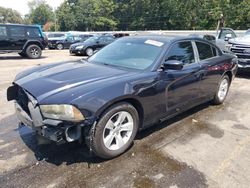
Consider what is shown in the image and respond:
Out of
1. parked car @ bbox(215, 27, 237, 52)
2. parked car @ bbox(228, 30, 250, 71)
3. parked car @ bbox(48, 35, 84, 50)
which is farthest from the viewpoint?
parked car @ bbox(48, 35, 84, 50)

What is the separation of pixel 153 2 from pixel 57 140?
59.7 m

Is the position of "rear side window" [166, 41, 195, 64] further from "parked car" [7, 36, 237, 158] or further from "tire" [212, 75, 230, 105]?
"tire" [212, 75, 230, 105]

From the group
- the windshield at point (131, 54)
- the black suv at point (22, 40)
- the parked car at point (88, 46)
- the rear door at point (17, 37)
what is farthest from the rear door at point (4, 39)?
the windshield at point (131, 54)

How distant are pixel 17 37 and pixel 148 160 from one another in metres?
12.7

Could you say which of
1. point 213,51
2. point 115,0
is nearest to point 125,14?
point 115,0

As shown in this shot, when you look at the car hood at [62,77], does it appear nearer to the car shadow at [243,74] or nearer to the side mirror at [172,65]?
the side mirror at [172,65]

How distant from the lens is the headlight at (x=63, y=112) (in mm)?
2982

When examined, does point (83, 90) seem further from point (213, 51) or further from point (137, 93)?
point (213, 51)

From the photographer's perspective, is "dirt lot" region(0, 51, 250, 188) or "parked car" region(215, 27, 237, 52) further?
"parked car" region(215, 27, 237, 52)

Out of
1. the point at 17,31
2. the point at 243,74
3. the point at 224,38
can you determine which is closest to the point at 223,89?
the point at 243,74

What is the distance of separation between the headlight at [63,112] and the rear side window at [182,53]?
1.82m

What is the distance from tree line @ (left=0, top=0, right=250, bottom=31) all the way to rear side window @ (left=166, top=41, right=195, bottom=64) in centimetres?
3963

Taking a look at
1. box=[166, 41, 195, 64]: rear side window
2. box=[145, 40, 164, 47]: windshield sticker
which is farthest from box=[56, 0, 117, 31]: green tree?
box=[145, 40, 164, 47]: windshield sticker

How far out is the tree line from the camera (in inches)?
1625
